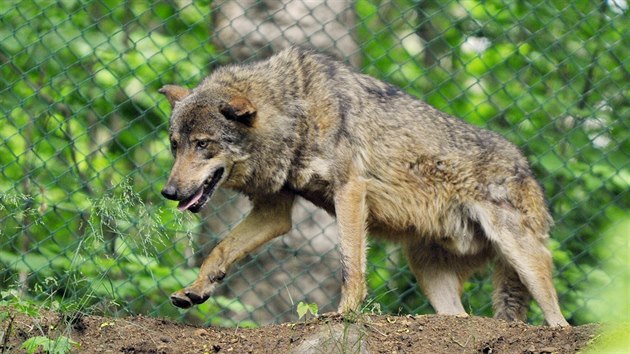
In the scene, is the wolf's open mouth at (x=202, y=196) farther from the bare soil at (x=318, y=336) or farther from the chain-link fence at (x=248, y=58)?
the chain-link fence at (x=248, y=58)

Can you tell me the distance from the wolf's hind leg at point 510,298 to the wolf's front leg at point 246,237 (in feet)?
4.66

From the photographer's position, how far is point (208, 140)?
16.9 feet

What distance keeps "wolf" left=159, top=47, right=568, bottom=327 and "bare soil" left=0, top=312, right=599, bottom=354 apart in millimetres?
614

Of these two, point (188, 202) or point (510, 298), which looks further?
point (510, 298)

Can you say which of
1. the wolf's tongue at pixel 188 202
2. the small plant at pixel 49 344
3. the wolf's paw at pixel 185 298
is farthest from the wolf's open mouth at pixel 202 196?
the small plant at pixel 49 344

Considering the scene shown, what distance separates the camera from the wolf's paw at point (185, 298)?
15.8ft

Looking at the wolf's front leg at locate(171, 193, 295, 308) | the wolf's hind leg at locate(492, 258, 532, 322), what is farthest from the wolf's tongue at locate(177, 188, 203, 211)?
the wolf's hind leg at locate(492, 258, 532, 322)

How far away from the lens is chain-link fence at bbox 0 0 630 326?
22.4 ft

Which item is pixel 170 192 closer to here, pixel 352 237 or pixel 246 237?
pixel 246 237

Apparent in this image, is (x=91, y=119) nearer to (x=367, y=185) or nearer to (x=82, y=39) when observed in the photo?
(x=82, y=39)

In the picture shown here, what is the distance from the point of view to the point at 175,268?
6641mm

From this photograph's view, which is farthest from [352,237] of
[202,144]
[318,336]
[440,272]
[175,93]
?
[175,93]

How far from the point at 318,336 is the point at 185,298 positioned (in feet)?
3.52

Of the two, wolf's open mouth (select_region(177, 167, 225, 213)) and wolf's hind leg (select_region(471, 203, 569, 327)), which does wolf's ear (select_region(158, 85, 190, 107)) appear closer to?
wolf's open mouth (select_region(177, 167, 225, 213))
